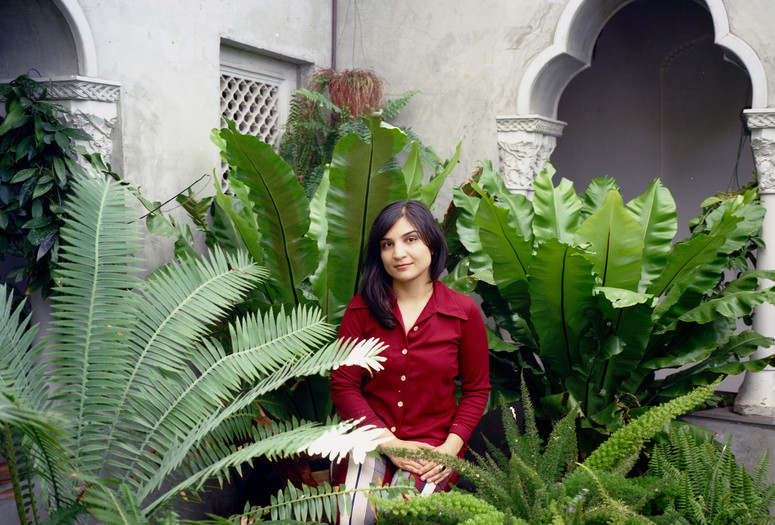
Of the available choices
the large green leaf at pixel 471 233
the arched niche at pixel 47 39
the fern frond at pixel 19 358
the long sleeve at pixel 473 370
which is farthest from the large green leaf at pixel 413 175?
the fern frond at pixel 19 358

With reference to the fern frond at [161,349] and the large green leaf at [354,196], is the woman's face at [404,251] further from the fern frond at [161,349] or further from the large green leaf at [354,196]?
the fern frond at [161,349]

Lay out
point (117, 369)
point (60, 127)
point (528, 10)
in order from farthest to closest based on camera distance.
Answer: point (528, 10) → point (60, 127) → point (117, 369)

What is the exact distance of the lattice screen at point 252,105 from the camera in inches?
159

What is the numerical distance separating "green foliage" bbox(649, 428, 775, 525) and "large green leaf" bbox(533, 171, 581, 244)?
95 cm

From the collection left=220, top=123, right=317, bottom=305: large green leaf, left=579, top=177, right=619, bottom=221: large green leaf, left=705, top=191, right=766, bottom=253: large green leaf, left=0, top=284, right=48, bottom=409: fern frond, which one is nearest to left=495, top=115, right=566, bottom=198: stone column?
left=579, top=177, right=619, bottom=221: large green leaf

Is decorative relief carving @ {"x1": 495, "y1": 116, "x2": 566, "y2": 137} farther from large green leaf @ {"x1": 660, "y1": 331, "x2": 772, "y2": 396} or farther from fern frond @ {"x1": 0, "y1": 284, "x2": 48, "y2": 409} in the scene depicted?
fern frond @ {"x1": 0, "y1": 284, "x2": 48, "y2": 409}

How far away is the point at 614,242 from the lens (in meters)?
2.80

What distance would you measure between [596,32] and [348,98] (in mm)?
1553

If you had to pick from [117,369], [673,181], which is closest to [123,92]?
[117,369]

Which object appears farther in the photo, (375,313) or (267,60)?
(267,60)

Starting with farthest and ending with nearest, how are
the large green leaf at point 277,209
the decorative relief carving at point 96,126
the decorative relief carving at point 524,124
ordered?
the decorative relief carving at point 524,124 → the decorative relief carving at point 96,126 → the large green leaf at point 277,209

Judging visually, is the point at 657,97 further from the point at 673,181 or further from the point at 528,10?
the point at 528,10

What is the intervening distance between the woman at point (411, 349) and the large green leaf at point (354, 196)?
0.30 meters

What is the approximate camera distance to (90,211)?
2.04 metres
